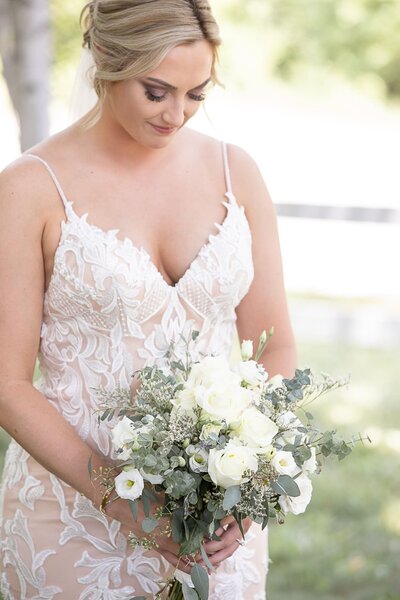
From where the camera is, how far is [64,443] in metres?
2.59

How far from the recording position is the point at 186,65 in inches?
101

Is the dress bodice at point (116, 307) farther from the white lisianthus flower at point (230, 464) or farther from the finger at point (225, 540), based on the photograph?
the white lisianthus flower at point (230, 464)

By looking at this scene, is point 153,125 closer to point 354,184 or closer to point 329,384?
point 329,384

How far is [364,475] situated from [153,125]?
4034mm

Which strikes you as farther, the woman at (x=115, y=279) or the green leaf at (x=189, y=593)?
the woman at (x=115, y=279)

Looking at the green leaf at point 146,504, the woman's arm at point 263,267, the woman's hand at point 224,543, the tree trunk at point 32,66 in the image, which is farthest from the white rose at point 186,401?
the tree trunk at point 32,66

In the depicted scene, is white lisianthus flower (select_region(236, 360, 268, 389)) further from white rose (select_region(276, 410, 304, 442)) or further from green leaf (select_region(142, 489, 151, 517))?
green leaf (select_region(142, 489, 151, 517))

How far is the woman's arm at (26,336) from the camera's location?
2.57 m

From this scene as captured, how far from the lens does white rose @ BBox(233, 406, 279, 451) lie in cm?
220

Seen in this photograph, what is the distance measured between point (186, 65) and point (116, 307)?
69 centimetres

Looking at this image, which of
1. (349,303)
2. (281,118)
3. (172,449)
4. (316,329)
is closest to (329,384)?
(172,449)

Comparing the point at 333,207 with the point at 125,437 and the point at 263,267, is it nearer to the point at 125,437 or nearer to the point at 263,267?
the point at 263,267

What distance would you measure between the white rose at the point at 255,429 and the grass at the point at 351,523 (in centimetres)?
284

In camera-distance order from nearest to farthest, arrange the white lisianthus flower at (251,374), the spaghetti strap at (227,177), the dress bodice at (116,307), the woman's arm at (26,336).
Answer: the white lisianthus flower at (251,374)
the woman's arm at (26,336)
the dress bodice at (116,307)
the spaghetti strap at (227,177)
